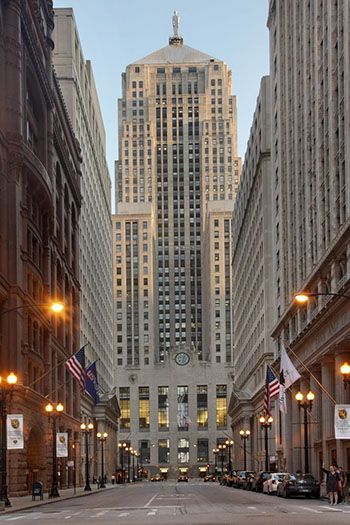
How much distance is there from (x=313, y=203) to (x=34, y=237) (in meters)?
22.1

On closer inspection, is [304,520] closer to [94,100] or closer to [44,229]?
[44,229]

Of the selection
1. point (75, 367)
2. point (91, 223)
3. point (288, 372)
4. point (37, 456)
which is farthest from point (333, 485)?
point (91, 223)

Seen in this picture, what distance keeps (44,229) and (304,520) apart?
56835 mm

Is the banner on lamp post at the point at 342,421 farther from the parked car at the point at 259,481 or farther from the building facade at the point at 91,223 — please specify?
the building facade at the point at 91,223

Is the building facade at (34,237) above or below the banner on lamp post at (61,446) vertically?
above

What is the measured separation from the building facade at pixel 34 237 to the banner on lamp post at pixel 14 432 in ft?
21.6

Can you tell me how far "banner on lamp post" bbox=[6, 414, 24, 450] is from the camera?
4575 centimetres

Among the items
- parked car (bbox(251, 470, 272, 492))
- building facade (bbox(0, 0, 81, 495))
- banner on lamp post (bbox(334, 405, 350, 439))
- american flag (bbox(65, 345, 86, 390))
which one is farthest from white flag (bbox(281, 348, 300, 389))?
american flag (bbox(65, 345, 86, 390))

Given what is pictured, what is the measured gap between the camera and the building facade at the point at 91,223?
11916 centimetres

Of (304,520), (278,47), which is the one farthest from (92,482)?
(304,520)

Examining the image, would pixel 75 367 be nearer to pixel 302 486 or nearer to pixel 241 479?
pixel 302 486

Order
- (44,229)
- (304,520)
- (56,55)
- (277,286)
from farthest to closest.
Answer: (56,55), (277,286), (44,229), (304,520)

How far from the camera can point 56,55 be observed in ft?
386

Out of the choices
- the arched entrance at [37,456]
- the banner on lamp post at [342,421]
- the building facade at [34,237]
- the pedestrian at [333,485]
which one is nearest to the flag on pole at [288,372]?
the pedestrian at [333,485]
